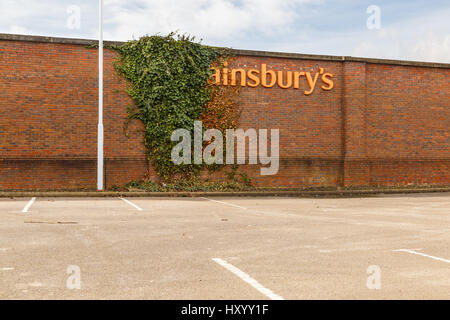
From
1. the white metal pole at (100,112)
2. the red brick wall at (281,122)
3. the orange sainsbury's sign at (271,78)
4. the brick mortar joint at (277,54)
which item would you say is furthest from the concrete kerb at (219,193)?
the brick mortar joint at (277,54)

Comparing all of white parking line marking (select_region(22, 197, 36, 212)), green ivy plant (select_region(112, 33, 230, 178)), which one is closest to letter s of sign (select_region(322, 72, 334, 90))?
green ivy plant (select_region(112, 33, 230, 178))

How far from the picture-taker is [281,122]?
68.5 feet

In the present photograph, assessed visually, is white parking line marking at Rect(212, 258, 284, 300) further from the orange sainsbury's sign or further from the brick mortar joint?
the orange sainsbury's sign

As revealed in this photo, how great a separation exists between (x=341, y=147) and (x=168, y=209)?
36.2 feet

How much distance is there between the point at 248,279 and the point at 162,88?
14.4 meters

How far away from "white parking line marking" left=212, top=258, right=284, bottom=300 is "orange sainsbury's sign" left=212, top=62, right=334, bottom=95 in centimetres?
1421

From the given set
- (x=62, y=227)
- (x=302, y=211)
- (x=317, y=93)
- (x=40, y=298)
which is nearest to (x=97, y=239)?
(x=62, y=227)

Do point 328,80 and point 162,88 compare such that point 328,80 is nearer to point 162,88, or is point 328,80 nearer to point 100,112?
point 162,88

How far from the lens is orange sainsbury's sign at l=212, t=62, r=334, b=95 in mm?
20172

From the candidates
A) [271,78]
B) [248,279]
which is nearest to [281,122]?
[271,78]

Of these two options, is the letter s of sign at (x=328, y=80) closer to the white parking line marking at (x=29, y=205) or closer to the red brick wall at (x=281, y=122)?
the red brick wall at (x=281, y=122)

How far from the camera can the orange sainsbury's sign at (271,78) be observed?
66.2 ft

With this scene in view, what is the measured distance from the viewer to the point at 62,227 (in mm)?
9586
